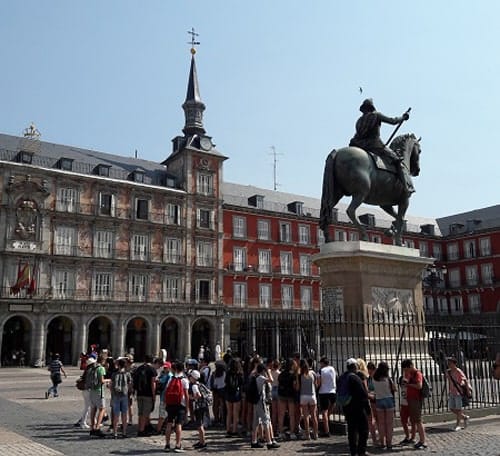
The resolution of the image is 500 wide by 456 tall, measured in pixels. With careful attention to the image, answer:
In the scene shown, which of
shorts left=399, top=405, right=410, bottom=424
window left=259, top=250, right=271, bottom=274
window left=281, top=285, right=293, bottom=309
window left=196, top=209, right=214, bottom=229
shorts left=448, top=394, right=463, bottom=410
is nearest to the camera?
shorts left=399, top=405, right=410, bottom=424

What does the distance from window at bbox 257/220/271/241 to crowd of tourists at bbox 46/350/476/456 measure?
128 feet

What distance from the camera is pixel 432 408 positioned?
36.8ft

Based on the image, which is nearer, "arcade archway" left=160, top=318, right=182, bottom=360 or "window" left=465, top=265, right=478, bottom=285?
"arcade archway" left=160, top=318, right=182, bottom=360

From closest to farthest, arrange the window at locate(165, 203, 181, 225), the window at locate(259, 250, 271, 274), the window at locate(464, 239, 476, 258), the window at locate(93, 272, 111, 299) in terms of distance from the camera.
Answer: the window at locate(93, 272, 111, 299)
the window at locate(165, 203, 181, 225)
the window at locate(259, 250, 271, 274)
the window at locate(464, 239, 476, 258)

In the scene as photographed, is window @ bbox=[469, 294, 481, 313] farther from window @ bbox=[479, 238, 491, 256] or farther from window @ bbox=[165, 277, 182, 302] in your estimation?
window @ bbox=[165, 277, 182, 302]

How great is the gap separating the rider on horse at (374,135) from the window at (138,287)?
109 feet

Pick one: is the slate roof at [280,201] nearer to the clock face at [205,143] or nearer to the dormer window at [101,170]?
the clock face at [205,143]

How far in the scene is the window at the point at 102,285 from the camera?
138 feet

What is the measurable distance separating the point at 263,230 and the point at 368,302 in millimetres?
40190

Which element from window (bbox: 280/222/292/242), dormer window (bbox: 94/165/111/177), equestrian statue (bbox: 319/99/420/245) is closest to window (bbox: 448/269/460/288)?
window (bbox: 280/222/292/242)

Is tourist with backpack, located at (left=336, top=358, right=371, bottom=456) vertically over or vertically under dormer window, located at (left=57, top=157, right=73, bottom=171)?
under

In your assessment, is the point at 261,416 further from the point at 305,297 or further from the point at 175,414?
the point at 305,297

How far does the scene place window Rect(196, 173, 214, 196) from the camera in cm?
4816

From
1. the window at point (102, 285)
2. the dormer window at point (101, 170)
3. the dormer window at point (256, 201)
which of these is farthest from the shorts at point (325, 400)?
the dormer window at point (256, 201)
